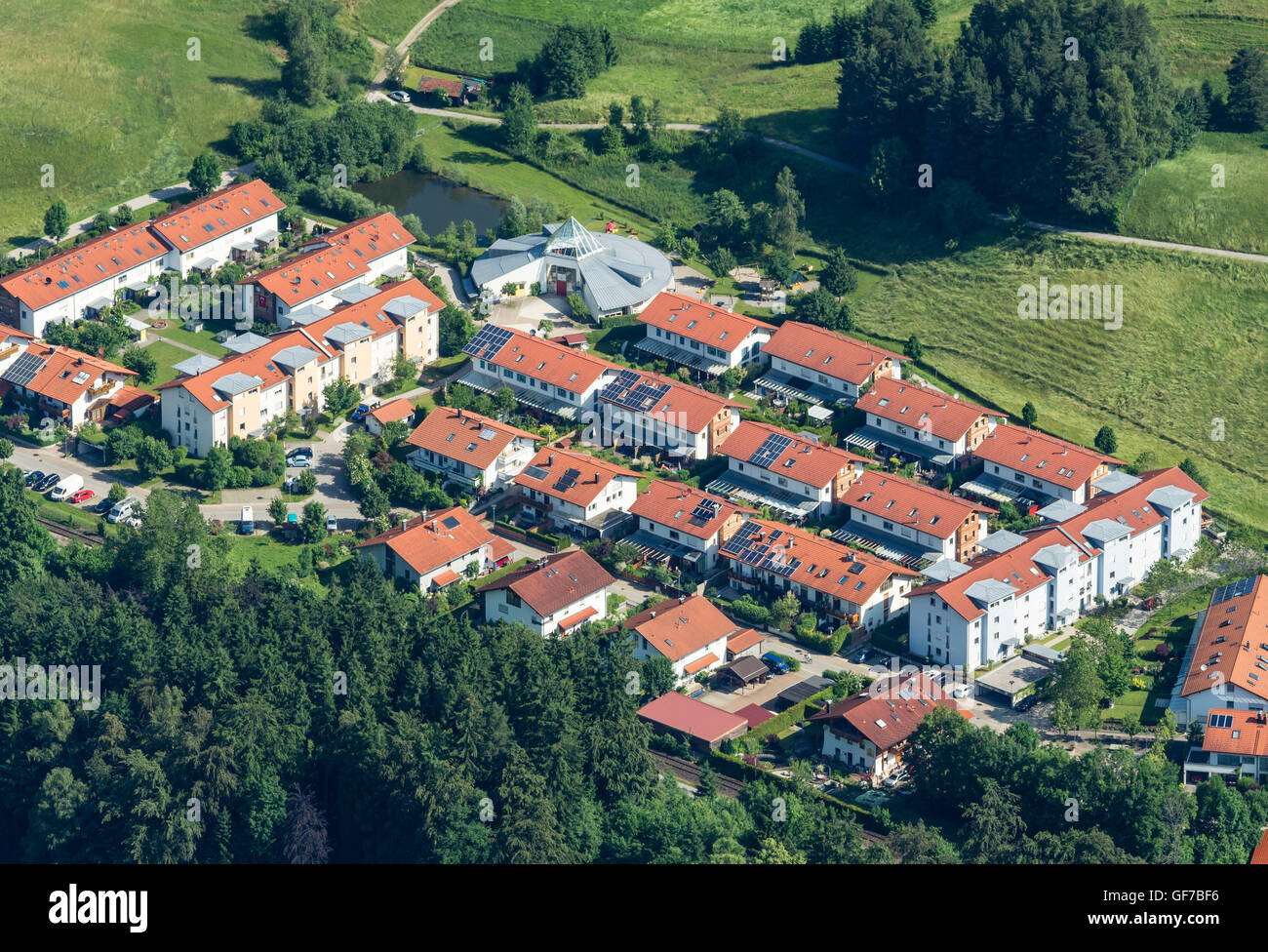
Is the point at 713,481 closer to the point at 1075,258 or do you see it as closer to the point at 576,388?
the point at 576,388

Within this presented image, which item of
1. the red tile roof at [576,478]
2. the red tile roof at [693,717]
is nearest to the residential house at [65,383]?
the red tile roof at [576,478]

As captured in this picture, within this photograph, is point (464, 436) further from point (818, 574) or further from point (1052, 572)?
point (1052, 572)

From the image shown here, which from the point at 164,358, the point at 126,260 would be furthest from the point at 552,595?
the point at 126,260

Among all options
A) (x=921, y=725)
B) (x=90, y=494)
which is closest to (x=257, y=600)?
(x=90, y=494)

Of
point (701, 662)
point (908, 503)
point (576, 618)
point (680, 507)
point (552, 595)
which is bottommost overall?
point (701, 662)

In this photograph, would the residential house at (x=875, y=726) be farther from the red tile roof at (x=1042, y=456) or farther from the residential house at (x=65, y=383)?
the residential house at (x=65, y=383)

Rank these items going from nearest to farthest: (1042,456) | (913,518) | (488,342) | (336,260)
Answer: (913,518) < (1042,456) < (488,342) < (336,260)
